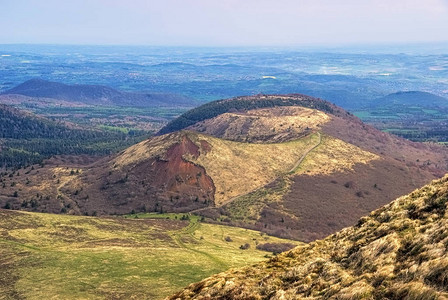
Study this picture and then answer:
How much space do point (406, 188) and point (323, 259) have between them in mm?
164062

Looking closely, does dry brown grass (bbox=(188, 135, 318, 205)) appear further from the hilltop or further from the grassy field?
the grassy field

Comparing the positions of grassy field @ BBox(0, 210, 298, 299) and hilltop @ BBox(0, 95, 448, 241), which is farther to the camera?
hilltop @ BBox(0, 95, 448, 241)

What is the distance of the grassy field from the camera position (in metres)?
84.5

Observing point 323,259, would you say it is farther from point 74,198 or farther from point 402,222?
point 74,198

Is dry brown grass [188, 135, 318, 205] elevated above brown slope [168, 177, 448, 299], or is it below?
below

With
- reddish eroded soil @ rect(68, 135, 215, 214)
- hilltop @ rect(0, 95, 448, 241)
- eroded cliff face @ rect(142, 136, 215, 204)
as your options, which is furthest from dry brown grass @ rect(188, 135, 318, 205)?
reddish eroded soil @ rect(68, 135, 215, 214)

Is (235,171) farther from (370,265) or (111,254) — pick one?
(370,265)

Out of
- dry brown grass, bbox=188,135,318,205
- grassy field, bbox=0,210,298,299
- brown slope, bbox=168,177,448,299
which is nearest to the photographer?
brown slope, bbox=168,177,448,299

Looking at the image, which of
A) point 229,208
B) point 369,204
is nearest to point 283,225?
point 229,208

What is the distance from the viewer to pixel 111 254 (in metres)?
105

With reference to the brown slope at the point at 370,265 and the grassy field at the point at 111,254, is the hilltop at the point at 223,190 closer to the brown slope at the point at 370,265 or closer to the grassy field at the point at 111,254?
the grassy field at the point at 111,254

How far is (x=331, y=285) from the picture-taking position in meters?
30.4

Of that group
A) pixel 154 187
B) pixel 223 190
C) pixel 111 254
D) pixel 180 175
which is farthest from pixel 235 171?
pixel 111 254

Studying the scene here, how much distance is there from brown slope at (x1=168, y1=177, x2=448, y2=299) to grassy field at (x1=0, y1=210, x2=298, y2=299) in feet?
141
